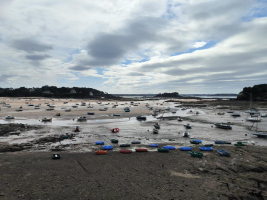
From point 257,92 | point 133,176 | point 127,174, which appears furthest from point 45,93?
point 133,176

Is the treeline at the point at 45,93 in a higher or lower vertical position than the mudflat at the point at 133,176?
higher

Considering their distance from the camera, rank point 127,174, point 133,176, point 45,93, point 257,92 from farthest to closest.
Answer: point 45,93, point 257,92, point 127,174, point 133,176

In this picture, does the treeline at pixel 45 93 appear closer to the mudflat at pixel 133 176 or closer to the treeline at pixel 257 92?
the treeline at pixel 257 92

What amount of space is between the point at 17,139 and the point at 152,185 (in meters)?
21.5

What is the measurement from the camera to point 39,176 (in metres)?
12.6

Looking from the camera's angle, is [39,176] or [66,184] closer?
[66,184]

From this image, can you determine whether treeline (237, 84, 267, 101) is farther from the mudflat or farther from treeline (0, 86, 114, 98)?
treeline (0, 86, 114, 98)

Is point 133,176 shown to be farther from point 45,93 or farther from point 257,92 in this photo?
point 45,93

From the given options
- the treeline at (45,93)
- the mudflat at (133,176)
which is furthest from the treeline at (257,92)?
the treeline at (45,93)

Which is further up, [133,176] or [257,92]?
[257,92]

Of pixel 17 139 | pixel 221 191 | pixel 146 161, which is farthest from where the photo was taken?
pixel 17 139

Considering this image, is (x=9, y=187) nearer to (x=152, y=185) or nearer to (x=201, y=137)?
(x=152, y=185)

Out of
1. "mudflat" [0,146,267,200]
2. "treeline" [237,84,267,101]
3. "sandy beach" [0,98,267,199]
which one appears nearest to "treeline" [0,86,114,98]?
"treeline" [237,84,267,101]

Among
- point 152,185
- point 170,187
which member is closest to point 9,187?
point 152,185
